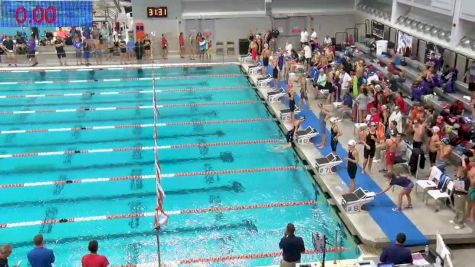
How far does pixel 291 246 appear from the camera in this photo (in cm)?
768

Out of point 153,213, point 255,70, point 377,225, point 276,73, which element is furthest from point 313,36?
point 377,225

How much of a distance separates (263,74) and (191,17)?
→ 214 inches

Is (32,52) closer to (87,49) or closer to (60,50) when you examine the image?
(60,50)

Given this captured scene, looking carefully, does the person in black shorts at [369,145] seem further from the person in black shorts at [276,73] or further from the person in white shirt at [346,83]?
the person in black shorts at [276,73]

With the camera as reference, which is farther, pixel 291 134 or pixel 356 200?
pixel 291 134

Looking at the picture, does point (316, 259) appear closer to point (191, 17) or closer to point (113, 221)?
point (113, 221)

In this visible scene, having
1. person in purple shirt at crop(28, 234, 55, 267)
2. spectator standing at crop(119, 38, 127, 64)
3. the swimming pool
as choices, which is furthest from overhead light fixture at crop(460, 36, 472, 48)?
spectator standing at crop(119, 38, 127, 64)

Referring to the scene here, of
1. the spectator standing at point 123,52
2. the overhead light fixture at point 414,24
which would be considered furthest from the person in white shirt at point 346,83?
the spectator standing at point 123,52

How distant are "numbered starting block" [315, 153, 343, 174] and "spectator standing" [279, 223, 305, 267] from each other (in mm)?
4236

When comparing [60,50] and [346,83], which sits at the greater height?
[60,50]

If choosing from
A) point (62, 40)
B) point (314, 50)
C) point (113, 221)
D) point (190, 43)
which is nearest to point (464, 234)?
point (113, 221)

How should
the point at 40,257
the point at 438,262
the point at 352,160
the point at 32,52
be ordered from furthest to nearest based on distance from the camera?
the point at 32,52
the point at 352,160
the point at 438,262
the point at 40,257

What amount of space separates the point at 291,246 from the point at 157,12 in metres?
17.7

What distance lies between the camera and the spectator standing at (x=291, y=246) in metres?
7.64
